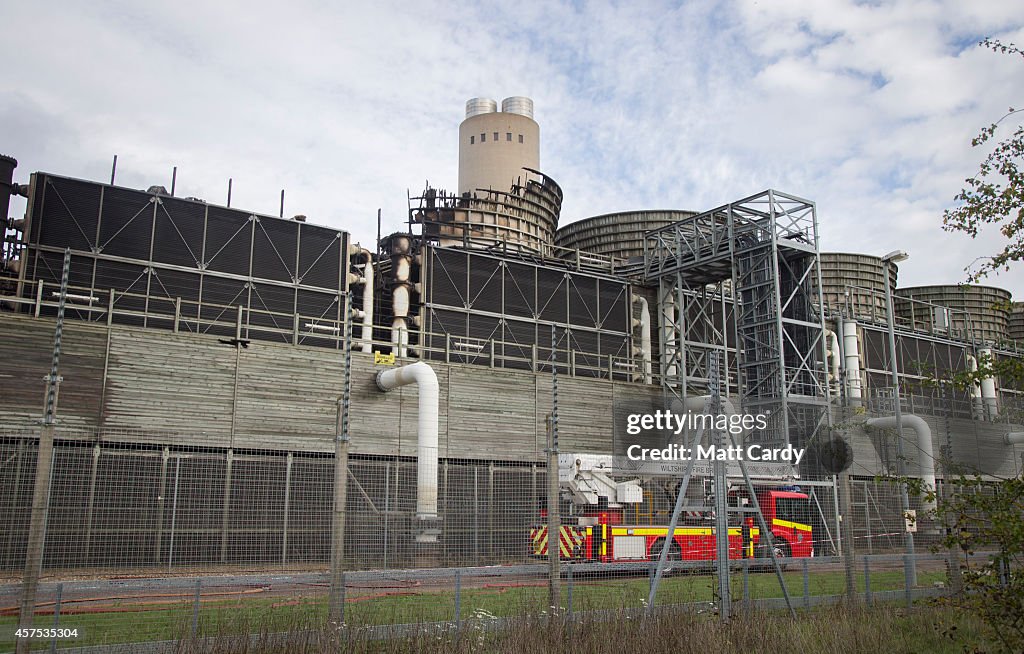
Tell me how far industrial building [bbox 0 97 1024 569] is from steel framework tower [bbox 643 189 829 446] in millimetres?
130

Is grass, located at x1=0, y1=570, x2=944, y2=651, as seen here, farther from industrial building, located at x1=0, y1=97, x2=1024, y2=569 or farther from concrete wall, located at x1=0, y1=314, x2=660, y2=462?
concrete wall, located at x1=0, y1=314, x2=660, y2=462

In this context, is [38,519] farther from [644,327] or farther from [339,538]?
[644,327]

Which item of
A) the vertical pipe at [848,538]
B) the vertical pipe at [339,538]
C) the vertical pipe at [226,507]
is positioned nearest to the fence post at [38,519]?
the vertical pipe at [339,538]

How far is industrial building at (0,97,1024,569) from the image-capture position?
18.5 meters

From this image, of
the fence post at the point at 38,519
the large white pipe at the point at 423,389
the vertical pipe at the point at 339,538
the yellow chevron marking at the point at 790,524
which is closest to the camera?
the fence post at the point at 38,519

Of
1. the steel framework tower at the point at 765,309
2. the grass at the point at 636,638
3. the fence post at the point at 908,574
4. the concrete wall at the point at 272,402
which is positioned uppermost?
the steel framework tower at the point at 765,309

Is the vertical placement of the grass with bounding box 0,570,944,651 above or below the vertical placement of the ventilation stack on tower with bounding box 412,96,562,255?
below

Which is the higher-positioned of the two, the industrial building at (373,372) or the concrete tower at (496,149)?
the concrete tower at (496,149)

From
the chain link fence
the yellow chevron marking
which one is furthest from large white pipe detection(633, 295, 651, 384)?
the yellow chevron marking

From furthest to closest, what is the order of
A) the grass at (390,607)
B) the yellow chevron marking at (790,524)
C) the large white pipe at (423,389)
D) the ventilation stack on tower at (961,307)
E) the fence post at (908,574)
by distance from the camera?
the ventilation stack on tower at (961,307) → the large white pipe at (423,389) → the yellow chevron marking at (790,524) → the fence post at (908,574) → the grass at (390,607)

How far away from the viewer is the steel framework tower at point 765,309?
1272 inches

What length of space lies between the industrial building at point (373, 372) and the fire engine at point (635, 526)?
1.01 meters

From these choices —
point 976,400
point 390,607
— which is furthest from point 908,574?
point 976,400

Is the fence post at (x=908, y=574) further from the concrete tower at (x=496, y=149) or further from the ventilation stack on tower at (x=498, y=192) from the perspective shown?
the concrete tower at (x=496, y=149)
